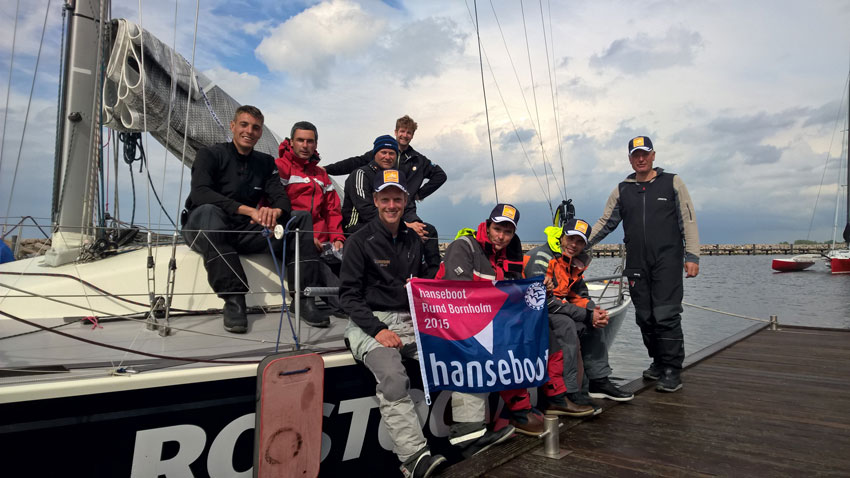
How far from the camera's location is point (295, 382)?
3.14 m

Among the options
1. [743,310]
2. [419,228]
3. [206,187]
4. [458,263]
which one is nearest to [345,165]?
[419,228]

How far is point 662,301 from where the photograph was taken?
488cm

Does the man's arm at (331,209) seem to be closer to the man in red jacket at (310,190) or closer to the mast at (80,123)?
the man in red jacket at (310,190)

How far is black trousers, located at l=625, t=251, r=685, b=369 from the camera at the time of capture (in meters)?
4.86

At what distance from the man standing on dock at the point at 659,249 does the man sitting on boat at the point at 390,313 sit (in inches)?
81.5

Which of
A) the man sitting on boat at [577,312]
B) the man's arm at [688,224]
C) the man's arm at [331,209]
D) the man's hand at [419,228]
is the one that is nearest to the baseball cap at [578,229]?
the man sitting on boat at [577,312]

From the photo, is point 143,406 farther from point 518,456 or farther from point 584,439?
point 584,439

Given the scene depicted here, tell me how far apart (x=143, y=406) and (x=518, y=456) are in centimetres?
235

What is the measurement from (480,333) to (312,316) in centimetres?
138

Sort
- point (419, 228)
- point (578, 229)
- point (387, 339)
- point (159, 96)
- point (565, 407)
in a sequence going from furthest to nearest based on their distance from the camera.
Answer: point (159, 96) → point (419, 228) → point (578, 229) → point (565, 407) → point (387, 339)

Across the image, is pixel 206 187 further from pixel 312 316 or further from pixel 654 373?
pixel 654 373

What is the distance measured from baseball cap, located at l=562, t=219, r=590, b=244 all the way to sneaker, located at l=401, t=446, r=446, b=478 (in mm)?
2281

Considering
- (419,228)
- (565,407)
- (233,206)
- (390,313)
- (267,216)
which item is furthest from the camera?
(419,228)

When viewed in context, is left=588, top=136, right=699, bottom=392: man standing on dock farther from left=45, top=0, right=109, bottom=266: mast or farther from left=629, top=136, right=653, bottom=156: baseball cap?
left=45, top=0, right=109, bottom=266: mast
